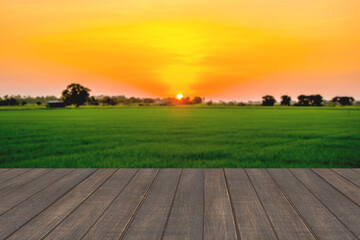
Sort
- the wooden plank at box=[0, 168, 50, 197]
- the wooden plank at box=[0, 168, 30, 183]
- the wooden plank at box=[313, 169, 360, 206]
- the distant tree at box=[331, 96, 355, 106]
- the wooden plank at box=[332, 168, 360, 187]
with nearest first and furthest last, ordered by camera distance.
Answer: the wooden plank at box=[313, 169, 360, 206], the wooden plank at box=[0, 168, 50, 197], the wooden plank at box=[332, 168, 360, 187], the wooden plank at box=[0, 168, 30, 183], the distant tree at box=[331, 96, 355, 106]

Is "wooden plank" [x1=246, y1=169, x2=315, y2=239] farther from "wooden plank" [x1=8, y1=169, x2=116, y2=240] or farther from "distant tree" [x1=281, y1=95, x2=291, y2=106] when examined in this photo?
"distant tree" [x1=281, y1=95, x2=291, y2=106]

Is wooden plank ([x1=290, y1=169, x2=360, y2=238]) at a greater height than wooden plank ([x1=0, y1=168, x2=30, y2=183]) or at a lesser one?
greater

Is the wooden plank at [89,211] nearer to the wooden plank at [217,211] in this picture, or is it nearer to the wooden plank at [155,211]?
the wooden plank at [155,211]

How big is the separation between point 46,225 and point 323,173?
377 cm

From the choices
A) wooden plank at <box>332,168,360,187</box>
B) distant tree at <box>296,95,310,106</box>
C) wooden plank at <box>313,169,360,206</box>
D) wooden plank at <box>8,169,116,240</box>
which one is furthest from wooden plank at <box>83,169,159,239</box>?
distant tree at <box>296,95,310,106</box>

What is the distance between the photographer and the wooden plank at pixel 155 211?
239cm

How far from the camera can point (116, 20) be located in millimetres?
15969

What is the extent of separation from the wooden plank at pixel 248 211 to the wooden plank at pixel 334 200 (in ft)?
A: 2.25

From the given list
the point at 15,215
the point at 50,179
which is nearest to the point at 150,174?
the point at 50,179

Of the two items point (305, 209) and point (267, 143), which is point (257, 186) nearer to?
point (305, 209)

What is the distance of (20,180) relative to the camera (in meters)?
4.14

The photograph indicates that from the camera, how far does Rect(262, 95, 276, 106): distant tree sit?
343 feet

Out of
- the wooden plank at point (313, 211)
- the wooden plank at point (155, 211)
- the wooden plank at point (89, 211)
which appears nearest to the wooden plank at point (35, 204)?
the wooden plank at point (89, 211)

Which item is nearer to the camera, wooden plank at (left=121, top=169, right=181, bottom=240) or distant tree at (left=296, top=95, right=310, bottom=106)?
wooden plank at (left=121, top=169, right=181, bottom=240)
